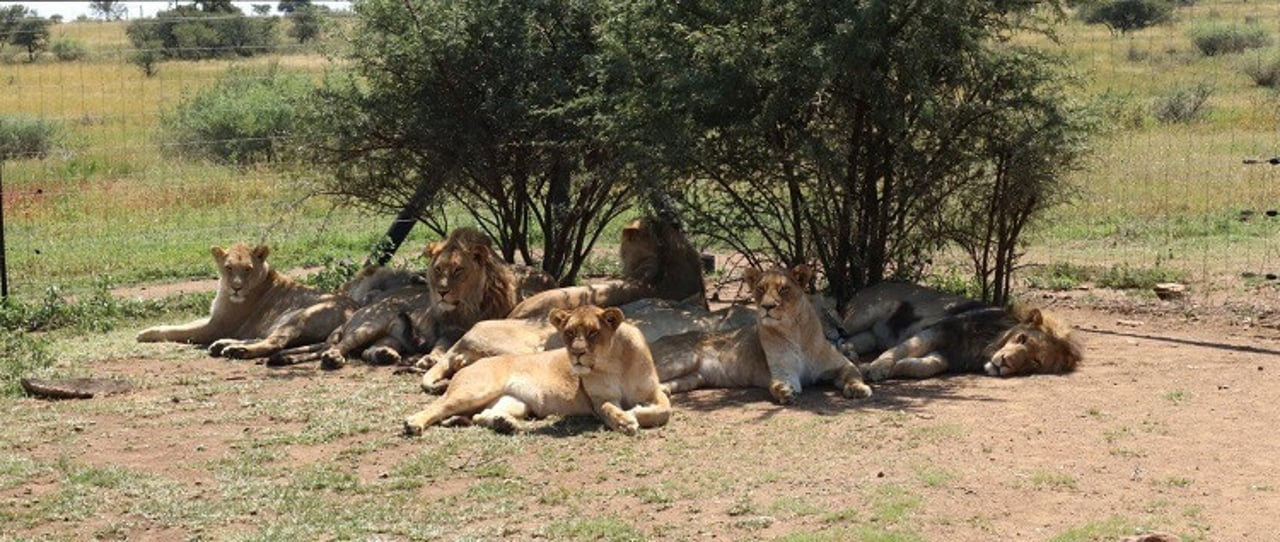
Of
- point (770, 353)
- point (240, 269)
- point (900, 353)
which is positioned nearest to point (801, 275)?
point (770, 353)

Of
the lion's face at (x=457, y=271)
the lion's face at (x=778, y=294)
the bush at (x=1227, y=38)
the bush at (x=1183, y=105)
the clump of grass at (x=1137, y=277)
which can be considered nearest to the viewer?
the lion's face at (x=778, y=294)

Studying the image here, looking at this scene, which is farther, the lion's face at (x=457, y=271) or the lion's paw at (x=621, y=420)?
the lion's face at (x=457, y=271)

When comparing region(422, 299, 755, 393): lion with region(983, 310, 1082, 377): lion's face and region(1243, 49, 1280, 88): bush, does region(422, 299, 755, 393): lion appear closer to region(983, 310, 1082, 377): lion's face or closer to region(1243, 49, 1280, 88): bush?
region(983, 310, 1082, 377): lion's face

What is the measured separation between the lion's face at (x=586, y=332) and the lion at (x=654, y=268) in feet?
9.78

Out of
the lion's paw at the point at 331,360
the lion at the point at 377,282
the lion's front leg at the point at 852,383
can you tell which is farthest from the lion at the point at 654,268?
the lion's front leg at the point at 852,383

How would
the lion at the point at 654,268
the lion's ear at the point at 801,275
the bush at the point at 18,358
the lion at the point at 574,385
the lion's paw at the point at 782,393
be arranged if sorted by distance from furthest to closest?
the lion at the point at 654,268 → the bush at the point at 18,358 → the lion's ear at the point at 801,275 → the lion's paw at the point at 782,393 → the lion at the point at 574,385

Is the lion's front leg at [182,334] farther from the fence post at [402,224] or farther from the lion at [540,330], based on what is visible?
the lion at [540,330]

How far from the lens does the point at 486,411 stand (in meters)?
11.2

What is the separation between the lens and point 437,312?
1388 centimetres

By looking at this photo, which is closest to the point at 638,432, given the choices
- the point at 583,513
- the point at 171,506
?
the point at 583,513

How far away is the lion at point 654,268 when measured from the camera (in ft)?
47.1

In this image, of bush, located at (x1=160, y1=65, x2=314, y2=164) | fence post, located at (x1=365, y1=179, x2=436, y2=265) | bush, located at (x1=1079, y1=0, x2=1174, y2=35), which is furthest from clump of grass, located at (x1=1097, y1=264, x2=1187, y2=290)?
bush, located at (x1=160, y1=65, x2=314, y2=164)

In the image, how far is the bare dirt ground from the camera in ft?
29.0

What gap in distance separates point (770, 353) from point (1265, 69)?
19176 millimetres
